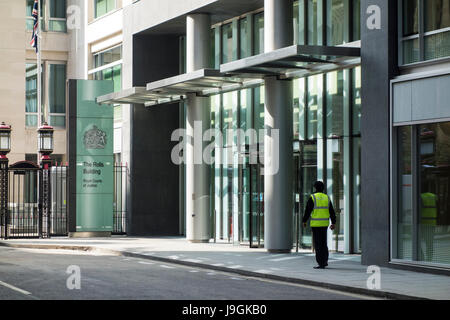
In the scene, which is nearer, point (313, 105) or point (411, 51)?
A: point (411, 51)

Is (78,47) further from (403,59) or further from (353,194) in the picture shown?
(403,59)

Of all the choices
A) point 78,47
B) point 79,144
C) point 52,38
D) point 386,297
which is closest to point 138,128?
point 79,144

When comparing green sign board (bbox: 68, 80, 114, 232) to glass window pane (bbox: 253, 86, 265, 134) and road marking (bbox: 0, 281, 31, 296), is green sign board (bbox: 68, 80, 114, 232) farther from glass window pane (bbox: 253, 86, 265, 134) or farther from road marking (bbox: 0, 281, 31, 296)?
road marking (bbox: 0, 281, 31, 296)

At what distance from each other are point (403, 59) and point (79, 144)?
14283 millimetres

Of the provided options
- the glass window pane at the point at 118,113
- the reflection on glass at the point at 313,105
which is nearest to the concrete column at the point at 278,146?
the reflection on glass at the point at 313,105

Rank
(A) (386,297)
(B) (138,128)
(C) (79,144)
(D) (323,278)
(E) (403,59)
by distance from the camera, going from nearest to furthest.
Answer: (A) (386,297)
(D) (323,278)
(E) (403,59)
(C) (79,144)
(B) (138,128)

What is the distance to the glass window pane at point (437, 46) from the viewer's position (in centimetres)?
1781

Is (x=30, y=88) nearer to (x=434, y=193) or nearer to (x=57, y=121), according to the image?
(x=57, y=121)

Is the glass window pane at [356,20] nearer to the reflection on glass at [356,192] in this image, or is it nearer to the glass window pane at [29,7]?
the reflection on glass at [356,192]

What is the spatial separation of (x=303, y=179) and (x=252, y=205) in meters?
2.44

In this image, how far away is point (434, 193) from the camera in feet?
58.5

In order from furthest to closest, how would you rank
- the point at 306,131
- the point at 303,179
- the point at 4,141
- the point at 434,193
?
the point at 4,141
the point at 303,179
the point at 306,131
the point at 434,193

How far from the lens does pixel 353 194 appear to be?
73.9 ft

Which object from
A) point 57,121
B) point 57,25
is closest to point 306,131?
point 57,121
